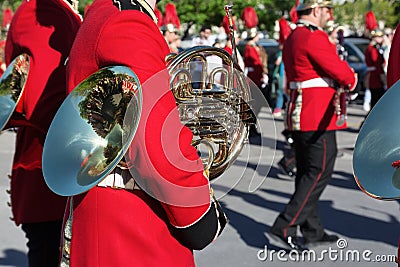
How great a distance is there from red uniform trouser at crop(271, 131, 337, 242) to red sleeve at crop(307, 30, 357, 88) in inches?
16.4

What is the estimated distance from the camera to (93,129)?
1.97m

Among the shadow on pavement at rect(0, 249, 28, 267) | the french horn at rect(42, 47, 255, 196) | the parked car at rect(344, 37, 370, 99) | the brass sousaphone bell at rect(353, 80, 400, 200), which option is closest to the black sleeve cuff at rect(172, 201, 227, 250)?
the french horn at rect(42, 47, 255, 196)

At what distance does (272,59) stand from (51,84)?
1382 centimetres

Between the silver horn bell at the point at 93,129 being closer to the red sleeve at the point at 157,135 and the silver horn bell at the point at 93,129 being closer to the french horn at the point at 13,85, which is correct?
the red sleeve at the point at 157,135

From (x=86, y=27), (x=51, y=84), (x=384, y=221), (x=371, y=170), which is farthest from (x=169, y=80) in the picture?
(x=384, y=221)

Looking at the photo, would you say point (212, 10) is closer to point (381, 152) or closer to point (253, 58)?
point (253, 58)

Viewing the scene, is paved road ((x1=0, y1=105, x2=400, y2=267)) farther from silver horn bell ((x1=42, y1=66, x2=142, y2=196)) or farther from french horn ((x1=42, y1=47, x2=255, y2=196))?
silver horn bell ((x1=42, y1=66, x2=142, y2=196))

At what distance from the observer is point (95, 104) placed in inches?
78.4

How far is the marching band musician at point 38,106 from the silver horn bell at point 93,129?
2.97ft

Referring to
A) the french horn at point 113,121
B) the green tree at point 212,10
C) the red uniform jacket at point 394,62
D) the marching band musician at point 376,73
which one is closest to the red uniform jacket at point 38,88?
the french horn at point 113,121

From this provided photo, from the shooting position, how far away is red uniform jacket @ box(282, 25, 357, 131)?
4.82 metres

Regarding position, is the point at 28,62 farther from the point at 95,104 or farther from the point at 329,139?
the point at 329,139

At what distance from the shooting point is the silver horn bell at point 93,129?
1.92 metres

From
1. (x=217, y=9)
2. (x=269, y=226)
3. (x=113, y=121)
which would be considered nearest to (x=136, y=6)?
(x=113, y=121)
